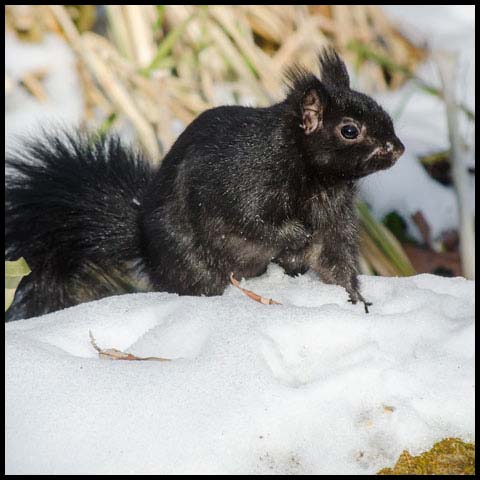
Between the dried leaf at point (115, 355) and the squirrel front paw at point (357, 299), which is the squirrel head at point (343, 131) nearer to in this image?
the squirrel front paw at point (357, 299)

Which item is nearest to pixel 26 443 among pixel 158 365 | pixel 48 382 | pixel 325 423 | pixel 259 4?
pixel 48 382

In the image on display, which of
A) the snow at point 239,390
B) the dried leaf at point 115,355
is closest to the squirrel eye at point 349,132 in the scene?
the snow at point 239,390

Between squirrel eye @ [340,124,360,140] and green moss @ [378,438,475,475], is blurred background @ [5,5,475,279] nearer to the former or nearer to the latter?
squirrel eye @ [340,124,360,140]

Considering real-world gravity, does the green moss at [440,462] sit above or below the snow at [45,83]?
below

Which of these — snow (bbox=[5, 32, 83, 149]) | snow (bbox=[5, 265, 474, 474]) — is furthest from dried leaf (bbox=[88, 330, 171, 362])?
snow (bbox=[5, 32, 83, 149])

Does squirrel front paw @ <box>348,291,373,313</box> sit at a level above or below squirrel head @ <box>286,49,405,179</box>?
below

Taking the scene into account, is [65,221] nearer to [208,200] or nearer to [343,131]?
[208,200]

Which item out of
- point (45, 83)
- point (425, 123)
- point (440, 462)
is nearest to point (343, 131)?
point (440, 462)

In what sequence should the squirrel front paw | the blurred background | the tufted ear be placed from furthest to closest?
the blurred background
the tufted ear
the squirrel front paw
